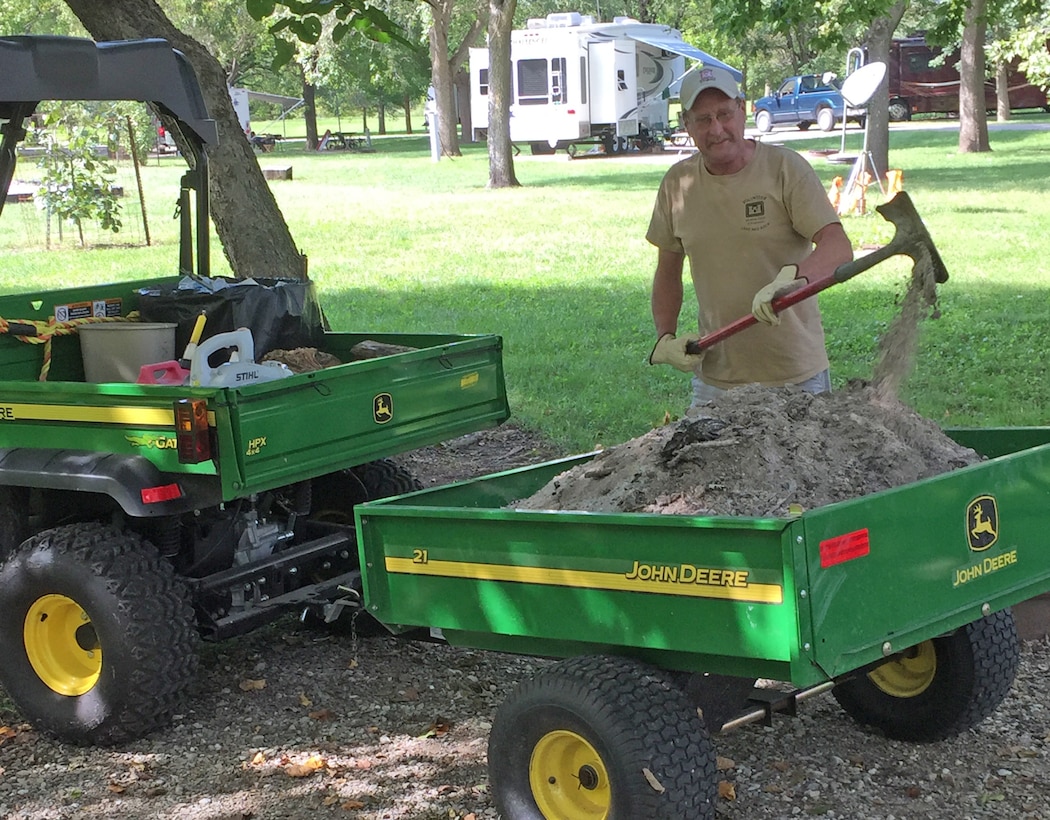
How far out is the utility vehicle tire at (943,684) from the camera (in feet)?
13.7

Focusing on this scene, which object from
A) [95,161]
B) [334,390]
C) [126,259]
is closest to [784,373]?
[334,390]

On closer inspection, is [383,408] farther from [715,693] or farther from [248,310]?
[715,693]

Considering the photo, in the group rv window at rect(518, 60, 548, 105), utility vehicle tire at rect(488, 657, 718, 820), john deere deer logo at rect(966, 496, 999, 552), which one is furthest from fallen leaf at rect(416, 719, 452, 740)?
rv window at rect(518, 60, 548, 105)

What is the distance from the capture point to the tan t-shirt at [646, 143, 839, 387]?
15.5 ft

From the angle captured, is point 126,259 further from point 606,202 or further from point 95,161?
point 606,202

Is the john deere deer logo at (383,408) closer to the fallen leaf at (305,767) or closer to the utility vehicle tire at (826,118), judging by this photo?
the fallen leaf at (305,767)

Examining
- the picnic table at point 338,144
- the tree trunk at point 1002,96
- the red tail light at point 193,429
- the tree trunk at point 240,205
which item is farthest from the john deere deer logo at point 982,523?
the picnic table at point 338,144

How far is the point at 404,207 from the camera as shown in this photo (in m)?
24.4

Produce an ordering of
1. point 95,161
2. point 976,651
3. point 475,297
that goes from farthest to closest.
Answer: point 95,161 < point 475,297 < point 976,651

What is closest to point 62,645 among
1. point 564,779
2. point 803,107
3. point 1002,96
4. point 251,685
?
point 251,685

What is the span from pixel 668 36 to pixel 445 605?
39.1 metres

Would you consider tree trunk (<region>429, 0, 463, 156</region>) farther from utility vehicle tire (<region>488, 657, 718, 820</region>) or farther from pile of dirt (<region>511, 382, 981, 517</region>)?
utility vehicle tire (<region>488, 657, 718, 820</region>)

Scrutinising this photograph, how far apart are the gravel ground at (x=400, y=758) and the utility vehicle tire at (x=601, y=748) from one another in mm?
415

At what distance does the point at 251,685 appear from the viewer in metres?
5.19
